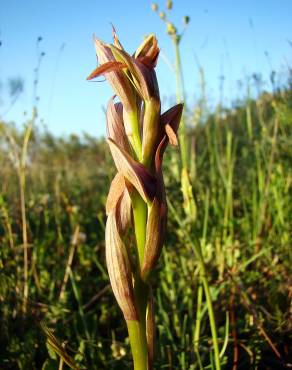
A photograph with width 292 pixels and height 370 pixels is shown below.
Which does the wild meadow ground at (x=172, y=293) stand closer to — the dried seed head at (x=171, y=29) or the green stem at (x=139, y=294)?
the green stem at (x=139, y=294)

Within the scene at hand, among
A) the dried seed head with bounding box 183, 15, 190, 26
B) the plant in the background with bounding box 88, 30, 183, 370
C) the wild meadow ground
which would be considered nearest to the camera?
the plant in the background with bounding box 88, 30, 183, 370

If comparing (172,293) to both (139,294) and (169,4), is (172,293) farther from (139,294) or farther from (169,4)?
(169,4)

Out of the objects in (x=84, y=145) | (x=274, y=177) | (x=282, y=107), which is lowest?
(x=274, y=177)

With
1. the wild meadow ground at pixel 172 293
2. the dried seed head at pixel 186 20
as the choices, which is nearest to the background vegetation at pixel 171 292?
the wild meadow ground at pixel 172 293

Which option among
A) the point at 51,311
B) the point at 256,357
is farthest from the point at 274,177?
the point at 51,311

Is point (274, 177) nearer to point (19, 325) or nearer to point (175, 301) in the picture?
point (175, 301)

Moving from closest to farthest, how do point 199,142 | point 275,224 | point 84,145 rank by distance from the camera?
point 275,224 → point 199,142 → point 84,145

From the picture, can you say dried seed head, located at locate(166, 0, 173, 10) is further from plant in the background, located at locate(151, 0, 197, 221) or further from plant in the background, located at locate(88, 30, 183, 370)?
plant in the background, located at locate(88, 30, 183, 370)

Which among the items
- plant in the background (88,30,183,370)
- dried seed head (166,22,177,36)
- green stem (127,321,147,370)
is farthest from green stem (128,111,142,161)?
dried seed head (166,22,177,36)
